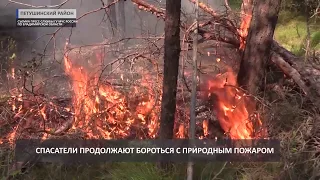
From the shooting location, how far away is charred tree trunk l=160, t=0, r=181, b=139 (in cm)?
392

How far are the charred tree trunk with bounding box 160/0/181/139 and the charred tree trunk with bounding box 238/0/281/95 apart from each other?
4.07 ft

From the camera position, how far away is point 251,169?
14.2 feet

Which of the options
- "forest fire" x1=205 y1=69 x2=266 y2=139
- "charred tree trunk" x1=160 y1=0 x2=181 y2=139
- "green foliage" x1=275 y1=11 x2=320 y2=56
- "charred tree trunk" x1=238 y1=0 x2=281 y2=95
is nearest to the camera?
"charred tree trunk" x1=160 y1=0 x2=181 y2=139

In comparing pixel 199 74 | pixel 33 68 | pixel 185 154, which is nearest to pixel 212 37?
pixel 199 74

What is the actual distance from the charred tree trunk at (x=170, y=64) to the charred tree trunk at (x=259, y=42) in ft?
4.07

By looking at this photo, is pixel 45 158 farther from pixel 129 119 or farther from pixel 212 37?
pixel 212 37

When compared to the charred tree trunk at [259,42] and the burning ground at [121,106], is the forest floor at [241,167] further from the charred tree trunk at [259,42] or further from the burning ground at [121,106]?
the charred tree trunk at [259,42]
